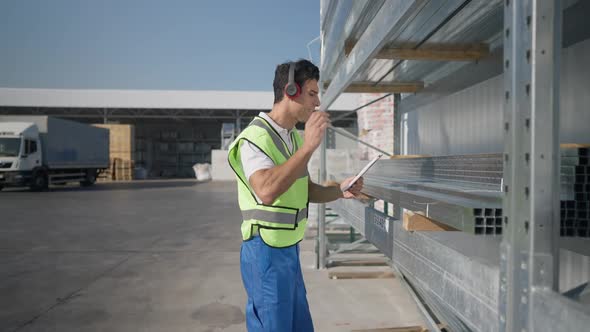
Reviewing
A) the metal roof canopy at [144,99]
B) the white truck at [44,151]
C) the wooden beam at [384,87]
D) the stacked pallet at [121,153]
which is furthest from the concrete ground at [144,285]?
the metal roof canopy at [144,99]

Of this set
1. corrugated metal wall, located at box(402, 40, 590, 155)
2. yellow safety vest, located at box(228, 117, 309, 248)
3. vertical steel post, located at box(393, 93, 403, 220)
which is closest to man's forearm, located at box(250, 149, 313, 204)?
yellow safety vest, located at box(228, 117, 309, 248)

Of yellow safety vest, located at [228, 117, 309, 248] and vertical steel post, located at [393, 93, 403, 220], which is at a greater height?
vertical steel post, located at [393, 93, 403, 220]

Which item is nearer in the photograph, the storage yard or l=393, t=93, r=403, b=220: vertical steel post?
the storage yard

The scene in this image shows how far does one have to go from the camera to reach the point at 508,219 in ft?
3.29

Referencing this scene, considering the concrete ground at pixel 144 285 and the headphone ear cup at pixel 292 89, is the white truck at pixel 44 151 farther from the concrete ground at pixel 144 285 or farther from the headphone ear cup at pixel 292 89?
the headphone ear cup at pixel 292 89

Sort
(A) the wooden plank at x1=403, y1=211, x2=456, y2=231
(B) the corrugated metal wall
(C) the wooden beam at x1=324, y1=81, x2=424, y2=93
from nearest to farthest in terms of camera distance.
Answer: (A) the wooden plank at x1=403, y1=211, x2=456, y2=231
(B) the corrugated metal wall
(C) the wooden beam at x1=324, y1=81, x2=424, y2=93

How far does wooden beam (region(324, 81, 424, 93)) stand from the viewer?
15.7 ft

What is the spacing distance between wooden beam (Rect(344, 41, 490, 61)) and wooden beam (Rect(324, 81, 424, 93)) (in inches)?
48.8

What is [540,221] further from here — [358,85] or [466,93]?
[358,85]

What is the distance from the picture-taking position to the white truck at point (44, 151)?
15.6 m

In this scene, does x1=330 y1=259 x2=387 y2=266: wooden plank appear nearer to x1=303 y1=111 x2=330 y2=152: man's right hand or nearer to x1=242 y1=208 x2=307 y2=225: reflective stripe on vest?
x1=242 y1=208 x2=307 y2=225: reflective stripe on vest

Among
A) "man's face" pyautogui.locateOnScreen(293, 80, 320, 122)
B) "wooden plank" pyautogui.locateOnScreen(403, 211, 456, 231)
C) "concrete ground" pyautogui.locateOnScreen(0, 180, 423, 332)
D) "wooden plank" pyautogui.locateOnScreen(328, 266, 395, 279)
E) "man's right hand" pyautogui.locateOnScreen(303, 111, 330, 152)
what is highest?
"man's face" pyautogui.locateOnScreen(293, 80, 320, 122)

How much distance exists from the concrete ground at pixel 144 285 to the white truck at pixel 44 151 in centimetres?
828

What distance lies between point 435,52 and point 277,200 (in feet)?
7.13
